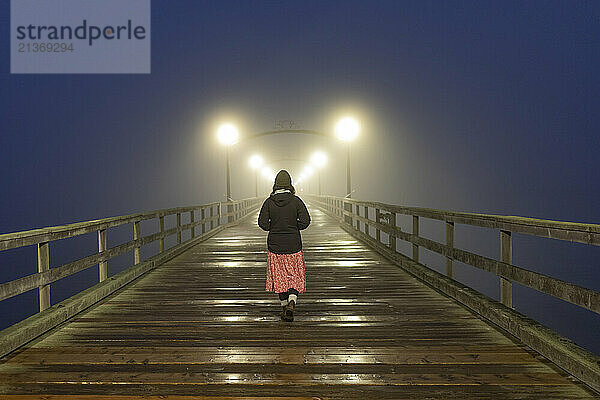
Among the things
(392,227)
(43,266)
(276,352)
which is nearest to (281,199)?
(276,352)

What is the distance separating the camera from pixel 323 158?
34.0m

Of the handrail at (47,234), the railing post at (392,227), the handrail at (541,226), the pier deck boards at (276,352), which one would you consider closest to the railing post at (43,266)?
the handrail at (47,234)

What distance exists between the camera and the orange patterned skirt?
6625 millimetres

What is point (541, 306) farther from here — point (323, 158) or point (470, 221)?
point (470, 221)

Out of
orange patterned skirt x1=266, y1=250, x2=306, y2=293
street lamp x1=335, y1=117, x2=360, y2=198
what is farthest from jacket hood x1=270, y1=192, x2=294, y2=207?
street lamp x1=335, y1=117, x2=360, y2=198

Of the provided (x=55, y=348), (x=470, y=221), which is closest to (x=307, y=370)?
(x=55, y=348)

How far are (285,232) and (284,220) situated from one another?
0.49 ft

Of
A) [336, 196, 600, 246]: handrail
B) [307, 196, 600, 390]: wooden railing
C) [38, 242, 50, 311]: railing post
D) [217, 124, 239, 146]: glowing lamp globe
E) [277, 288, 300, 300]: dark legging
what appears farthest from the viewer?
[217, 124, 239, 146]: glowing lamp globe

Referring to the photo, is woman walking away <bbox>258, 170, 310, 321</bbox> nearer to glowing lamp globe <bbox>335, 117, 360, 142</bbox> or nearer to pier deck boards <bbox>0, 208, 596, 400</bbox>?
pier deck boards <bbox>0, 208, 596, 400</bbox>

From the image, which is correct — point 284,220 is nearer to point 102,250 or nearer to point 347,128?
point 102,250

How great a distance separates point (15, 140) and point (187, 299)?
210523 mm

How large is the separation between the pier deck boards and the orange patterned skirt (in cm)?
36

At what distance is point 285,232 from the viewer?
6703 millimetres

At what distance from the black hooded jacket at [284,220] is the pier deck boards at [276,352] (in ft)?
2.79
